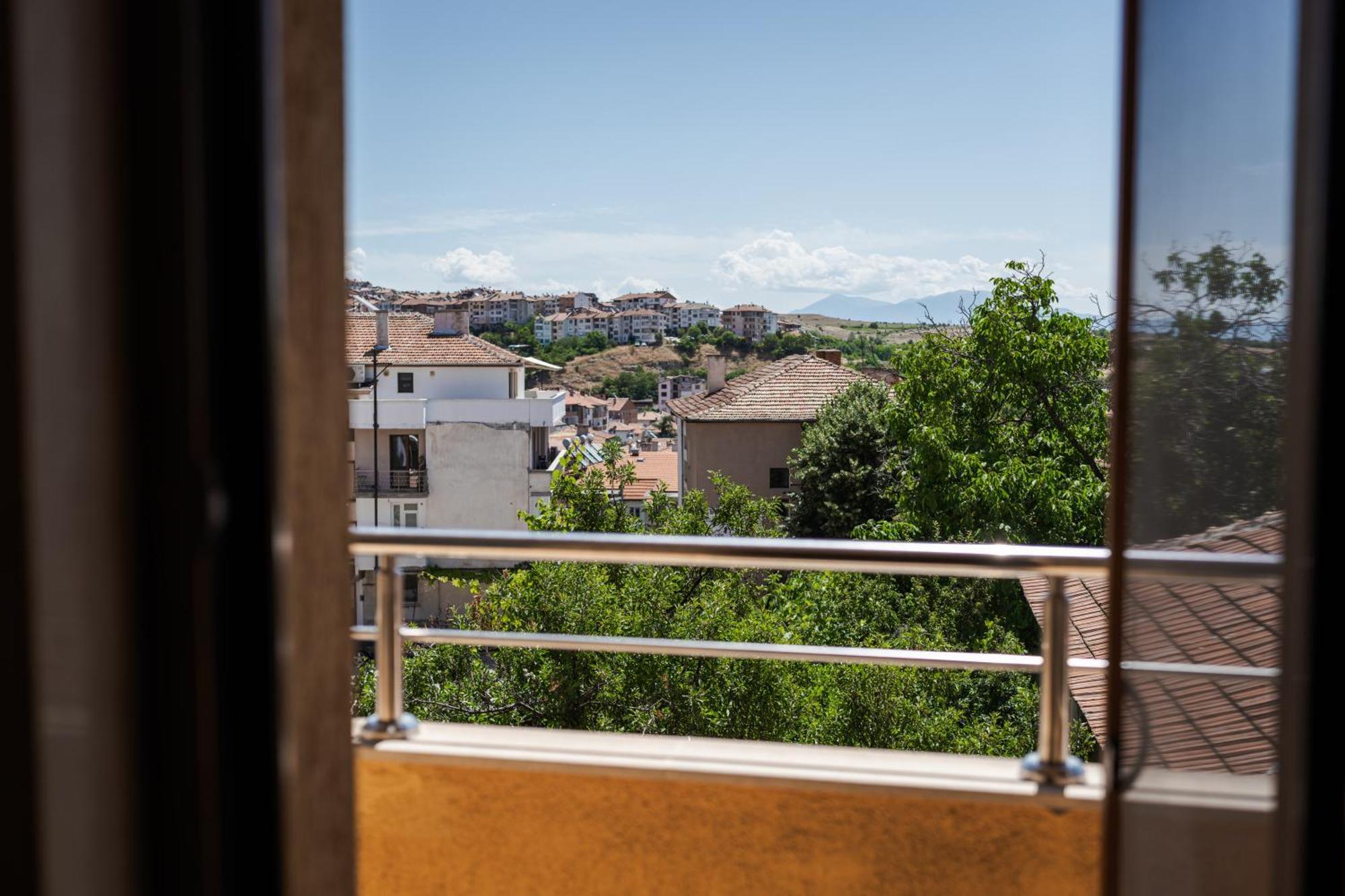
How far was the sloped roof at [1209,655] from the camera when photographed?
90cm

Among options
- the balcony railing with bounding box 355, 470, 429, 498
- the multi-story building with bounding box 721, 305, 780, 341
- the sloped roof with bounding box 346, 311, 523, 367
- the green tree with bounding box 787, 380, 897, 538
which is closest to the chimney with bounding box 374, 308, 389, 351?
the sloped roof with bounding box 346, 311, 523, 367

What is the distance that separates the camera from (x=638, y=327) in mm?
32906

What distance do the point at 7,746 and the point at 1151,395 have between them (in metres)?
0.99

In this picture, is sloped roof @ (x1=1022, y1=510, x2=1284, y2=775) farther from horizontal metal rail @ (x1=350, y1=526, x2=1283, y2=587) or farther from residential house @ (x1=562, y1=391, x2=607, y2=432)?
residential house @ (x1=562, y1=391, x2=607, y2=432)

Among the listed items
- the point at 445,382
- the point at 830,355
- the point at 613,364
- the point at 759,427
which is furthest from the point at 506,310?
the point at 830,355

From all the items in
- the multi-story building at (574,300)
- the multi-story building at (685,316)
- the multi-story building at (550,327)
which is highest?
the multi-story building at (574,300)

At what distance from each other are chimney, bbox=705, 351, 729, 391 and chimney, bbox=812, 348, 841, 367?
8.14 feet

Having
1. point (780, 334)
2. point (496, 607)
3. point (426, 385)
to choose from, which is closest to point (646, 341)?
point (780, 334)

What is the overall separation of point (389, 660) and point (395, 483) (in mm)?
25069

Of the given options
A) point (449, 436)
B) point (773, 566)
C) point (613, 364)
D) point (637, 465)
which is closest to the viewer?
point (773, 566)

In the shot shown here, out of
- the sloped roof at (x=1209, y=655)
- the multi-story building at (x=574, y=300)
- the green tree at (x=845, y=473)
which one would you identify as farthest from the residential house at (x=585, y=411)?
the sloped roof at (x=1209, y=655)

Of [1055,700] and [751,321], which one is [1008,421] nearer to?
[751,321]

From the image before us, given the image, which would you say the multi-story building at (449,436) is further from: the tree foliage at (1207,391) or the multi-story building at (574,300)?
the tree foliage at (1207,391)

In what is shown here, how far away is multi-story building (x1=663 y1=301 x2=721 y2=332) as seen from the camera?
107ft
